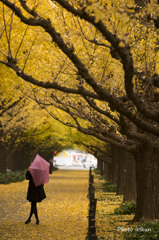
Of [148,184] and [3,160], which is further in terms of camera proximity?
[3,160]

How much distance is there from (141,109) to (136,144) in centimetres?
650

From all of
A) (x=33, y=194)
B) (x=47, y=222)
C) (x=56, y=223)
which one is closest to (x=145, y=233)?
(x=33, y=194)

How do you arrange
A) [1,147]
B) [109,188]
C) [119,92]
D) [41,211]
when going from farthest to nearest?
[1,147], [109,188], [41,211], [119,92]

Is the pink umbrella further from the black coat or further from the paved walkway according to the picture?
the paved walkway

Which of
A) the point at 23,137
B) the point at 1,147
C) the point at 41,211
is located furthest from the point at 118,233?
the point at 23,137

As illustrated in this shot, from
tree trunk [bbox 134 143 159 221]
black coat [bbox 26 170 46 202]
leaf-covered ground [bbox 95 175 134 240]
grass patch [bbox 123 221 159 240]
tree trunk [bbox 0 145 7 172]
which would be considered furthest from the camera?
tree trunk [bbox 0 145 7 172]

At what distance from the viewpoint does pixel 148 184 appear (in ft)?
45.8

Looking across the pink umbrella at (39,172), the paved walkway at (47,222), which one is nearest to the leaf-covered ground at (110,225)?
the paved walkway at (47,222)

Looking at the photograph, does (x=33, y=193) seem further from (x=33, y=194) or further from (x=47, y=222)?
(x=47, y=222)

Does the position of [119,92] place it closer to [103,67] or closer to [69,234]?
[103,67]

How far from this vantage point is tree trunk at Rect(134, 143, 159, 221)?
1393cm

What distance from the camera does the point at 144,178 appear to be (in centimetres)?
1414

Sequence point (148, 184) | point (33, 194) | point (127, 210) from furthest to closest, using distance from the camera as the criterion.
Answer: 1. point (127, 210)
2. point (33, 194)
3. point (148, 184)

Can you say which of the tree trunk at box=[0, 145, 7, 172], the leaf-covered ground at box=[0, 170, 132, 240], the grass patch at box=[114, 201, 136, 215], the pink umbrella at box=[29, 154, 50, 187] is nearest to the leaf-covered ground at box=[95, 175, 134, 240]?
the leaf-covered ground at box=[0, 170, 132, 240]
